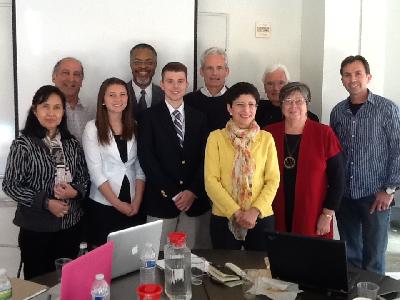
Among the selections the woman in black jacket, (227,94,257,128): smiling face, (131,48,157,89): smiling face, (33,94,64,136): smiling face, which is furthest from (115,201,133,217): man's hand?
(131,48,157,89): smiling face

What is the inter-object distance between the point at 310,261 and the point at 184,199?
1256mm

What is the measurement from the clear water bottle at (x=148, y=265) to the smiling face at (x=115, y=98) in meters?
1.13

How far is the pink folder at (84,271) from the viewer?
4.17 ft

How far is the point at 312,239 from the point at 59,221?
1495mm

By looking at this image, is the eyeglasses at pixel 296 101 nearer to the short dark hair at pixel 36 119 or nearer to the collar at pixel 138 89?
the collar at pixel 138 89

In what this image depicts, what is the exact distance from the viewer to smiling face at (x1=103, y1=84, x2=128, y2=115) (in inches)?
103

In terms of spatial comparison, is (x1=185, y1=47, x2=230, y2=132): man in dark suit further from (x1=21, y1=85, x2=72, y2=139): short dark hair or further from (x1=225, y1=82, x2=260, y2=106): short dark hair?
(x1=21, y1=85, x2=72, y2=139): short dark hair

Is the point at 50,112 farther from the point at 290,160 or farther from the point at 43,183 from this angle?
the point at 290,160

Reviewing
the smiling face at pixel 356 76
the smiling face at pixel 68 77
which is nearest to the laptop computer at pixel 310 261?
the smiling face at pixel 356 76

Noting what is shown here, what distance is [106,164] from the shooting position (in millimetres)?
2676

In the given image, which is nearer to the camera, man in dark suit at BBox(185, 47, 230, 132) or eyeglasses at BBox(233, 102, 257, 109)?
eyeglasses at BBox(233, 102, 257, 109)

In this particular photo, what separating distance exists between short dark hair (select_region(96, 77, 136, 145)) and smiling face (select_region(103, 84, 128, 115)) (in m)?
0.03

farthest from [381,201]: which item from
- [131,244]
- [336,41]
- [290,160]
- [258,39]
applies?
[131,244]

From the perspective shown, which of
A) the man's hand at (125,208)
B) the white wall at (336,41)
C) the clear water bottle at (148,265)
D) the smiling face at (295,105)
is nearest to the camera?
the clear water bottle at (148,265)
